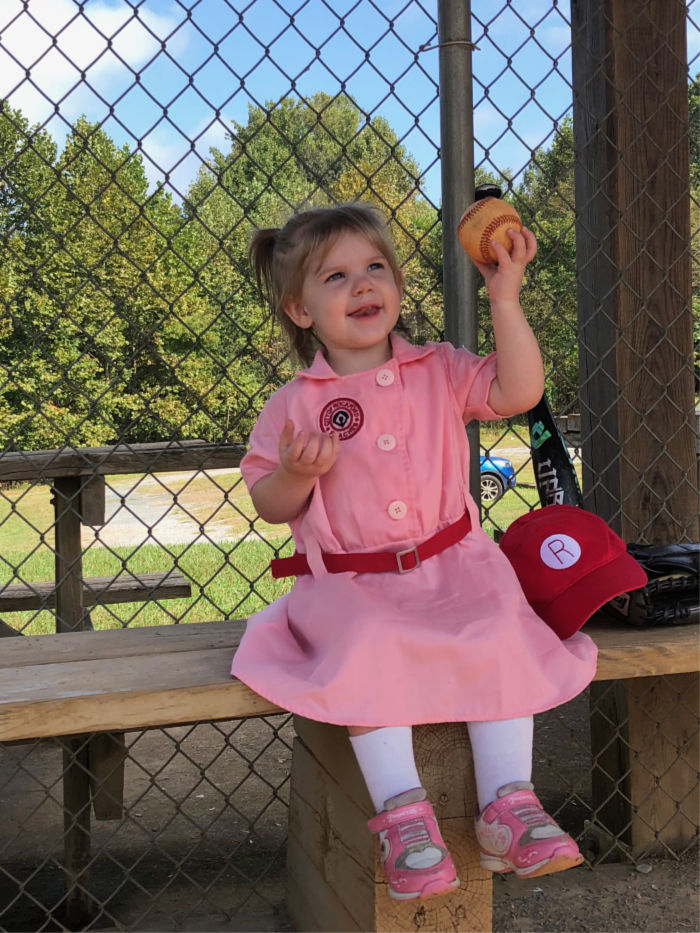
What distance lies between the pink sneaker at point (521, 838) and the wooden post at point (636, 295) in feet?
3.65

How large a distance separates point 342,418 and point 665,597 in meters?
0.82

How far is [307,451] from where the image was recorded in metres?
1.74

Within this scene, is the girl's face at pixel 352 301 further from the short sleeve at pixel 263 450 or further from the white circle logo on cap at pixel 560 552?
the white circle logo on cap at pixel 560 552

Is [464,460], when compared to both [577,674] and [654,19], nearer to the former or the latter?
[577,674]

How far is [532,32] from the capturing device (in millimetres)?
2465

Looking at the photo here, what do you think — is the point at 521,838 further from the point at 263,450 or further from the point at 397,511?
the point at 263,450

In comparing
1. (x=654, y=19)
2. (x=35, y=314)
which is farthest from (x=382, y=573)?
(x=35, y=314)

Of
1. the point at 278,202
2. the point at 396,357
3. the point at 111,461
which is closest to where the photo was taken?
the point at 396,357

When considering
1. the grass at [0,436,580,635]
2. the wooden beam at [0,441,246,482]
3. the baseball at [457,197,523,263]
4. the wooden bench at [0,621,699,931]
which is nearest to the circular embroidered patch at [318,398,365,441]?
the baseball at [457,197,523,263]

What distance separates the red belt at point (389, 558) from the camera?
6.29 ft

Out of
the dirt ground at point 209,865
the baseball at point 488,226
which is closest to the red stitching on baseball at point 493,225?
the baseball at point 488,226

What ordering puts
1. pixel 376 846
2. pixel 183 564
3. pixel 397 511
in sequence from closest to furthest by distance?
pixel 376 846 → pixel 397 511 → pixel 183 564

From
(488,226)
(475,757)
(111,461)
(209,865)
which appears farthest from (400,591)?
(111,461)

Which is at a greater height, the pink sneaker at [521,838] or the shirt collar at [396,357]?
the shirt collar at [396,357]
